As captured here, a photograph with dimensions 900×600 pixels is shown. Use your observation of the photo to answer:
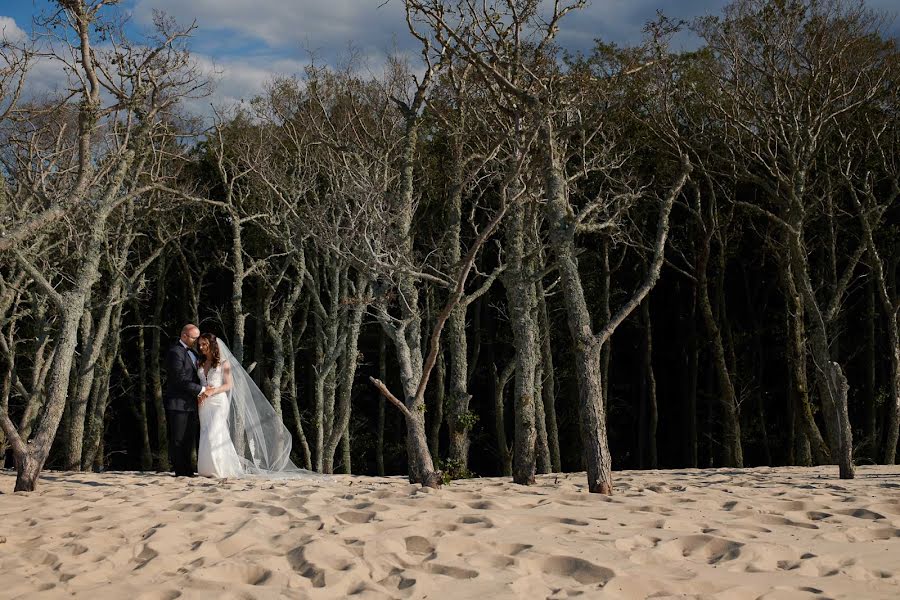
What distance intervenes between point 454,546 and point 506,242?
29.7 feet

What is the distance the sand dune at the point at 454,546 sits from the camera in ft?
17.9

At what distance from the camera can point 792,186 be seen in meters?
16.1

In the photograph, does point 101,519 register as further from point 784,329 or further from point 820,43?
point 784,329

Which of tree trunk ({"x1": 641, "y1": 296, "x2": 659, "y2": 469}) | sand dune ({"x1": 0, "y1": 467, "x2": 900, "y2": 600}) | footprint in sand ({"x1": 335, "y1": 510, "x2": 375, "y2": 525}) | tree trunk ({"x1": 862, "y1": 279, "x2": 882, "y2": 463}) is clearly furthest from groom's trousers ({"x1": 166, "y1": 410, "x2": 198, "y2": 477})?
tree trunk ({"x1": 862, "y1": 279, "x2": 882, "y2": 463})

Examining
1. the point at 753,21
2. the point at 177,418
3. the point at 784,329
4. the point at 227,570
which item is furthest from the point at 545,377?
the point at 227,570

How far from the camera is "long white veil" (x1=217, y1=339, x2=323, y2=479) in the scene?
12859 mm

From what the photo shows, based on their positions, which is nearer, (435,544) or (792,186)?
(435,544)

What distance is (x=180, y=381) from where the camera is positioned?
41.1 ft

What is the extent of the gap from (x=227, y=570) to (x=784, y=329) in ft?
65.9

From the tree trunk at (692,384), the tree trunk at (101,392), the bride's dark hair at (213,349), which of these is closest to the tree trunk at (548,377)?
the tree trunk at (692,384)

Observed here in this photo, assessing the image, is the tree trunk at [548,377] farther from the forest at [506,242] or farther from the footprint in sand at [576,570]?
the footprint in sand at [576,570]

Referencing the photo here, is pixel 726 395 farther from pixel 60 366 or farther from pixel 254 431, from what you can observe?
pixel 60 366

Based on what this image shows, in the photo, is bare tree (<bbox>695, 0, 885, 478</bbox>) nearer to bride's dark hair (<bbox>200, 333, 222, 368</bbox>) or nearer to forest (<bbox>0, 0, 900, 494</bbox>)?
forest (<bbox>0, 0, 900, 494</bbox>)

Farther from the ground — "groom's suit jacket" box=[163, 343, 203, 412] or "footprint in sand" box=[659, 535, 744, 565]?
"groom's suit jacket" box=[163, 343, 203, 412]
